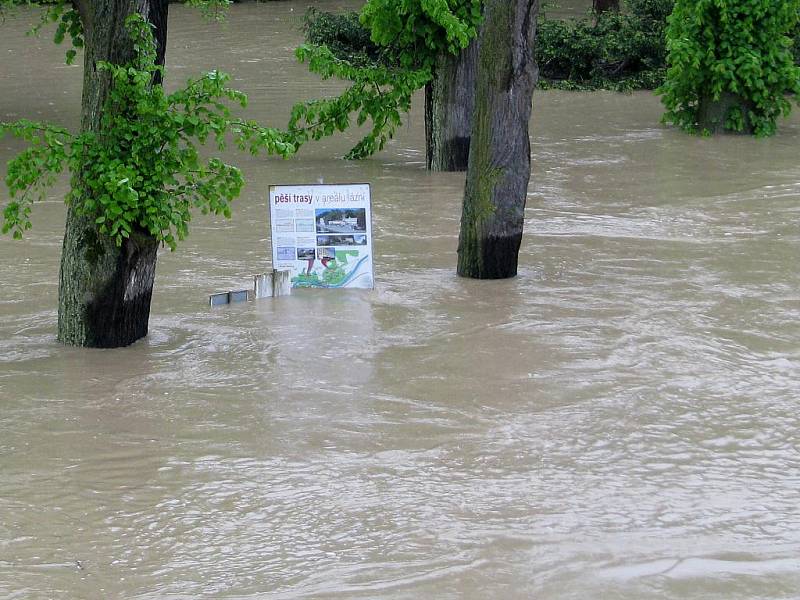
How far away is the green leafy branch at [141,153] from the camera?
7.40 m

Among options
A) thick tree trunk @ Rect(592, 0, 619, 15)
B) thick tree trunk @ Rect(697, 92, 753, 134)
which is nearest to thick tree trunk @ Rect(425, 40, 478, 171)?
thick tree trunk @ Rect(697, 92, 753, 134)

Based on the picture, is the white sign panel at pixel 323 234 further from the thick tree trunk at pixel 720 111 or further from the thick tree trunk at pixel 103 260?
the thick tree trunk at pixel 720 111

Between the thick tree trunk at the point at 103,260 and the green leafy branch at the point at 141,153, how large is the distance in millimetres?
128

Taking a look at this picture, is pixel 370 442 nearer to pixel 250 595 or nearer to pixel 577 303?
pixel 250 595

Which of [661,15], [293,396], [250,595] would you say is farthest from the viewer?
[661,15]

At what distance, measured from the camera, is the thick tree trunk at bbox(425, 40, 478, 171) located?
14625 mm

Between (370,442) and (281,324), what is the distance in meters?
2.35

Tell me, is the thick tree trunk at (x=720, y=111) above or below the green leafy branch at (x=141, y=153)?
above

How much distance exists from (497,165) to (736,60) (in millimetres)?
7976

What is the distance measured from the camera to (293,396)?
7312mm

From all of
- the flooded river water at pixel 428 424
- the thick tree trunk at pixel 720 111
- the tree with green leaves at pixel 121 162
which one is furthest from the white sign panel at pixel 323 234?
the thick tree trunk at pixel 720 111

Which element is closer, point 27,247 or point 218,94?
point 218,94

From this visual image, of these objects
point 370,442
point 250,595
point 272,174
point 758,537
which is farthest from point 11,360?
point 272,174

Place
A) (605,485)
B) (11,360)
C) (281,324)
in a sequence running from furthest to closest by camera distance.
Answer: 1. (281,324)
2. (11,360)
3. (605,485)
